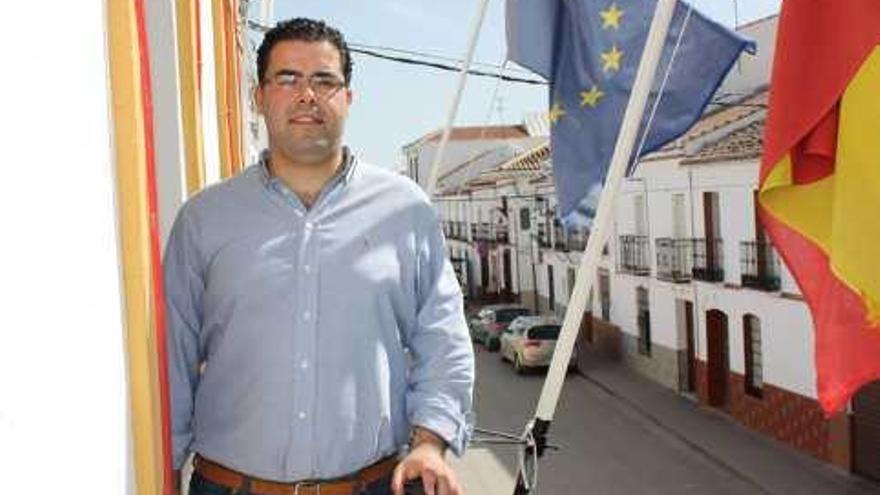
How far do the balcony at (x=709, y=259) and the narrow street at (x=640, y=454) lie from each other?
3.03 m

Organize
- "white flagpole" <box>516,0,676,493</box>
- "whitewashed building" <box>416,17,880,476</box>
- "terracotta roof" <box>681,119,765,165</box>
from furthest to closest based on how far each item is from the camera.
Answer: "terracotta roof" <box>681,119,765,165</box> < "whitewashed building" <box>416,17,880,476</box> < "white flagpole" <box>516,0,676,493</box>

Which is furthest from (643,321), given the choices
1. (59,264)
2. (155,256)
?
(59,264)

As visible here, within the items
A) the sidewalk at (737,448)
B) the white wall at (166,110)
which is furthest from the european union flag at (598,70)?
the sidewalk at (737,448)

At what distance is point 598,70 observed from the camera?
6.20m

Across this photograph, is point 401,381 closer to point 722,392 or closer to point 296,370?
point 296,370

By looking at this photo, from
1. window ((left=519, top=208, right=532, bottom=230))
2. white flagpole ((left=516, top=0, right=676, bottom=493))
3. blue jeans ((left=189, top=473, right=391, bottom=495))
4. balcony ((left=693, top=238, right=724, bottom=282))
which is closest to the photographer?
blue jeans ((left=189, top=473, right=391, bottom=495))

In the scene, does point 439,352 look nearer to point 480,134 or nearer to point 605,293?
point 605,293

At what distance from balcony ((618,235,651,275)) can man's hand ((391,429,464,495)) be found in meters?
23.3

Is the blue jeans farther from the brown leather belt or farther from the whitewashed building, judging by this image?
the whitewashed building

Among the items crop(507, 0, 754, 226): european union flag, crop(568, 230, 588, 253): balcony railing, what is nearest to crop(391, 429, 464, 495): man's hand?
crop(507, 0, 754, 226): european union flag

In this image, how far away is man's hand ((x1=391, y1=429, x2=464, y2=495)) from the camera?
2.37 metres

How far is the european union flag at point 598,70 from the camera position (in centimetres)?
587

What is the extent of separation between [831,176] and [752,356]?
16.9 metres

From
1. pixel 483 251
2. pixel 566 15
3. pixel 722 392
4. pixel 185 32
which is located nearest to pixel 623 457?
pixel 722 392
